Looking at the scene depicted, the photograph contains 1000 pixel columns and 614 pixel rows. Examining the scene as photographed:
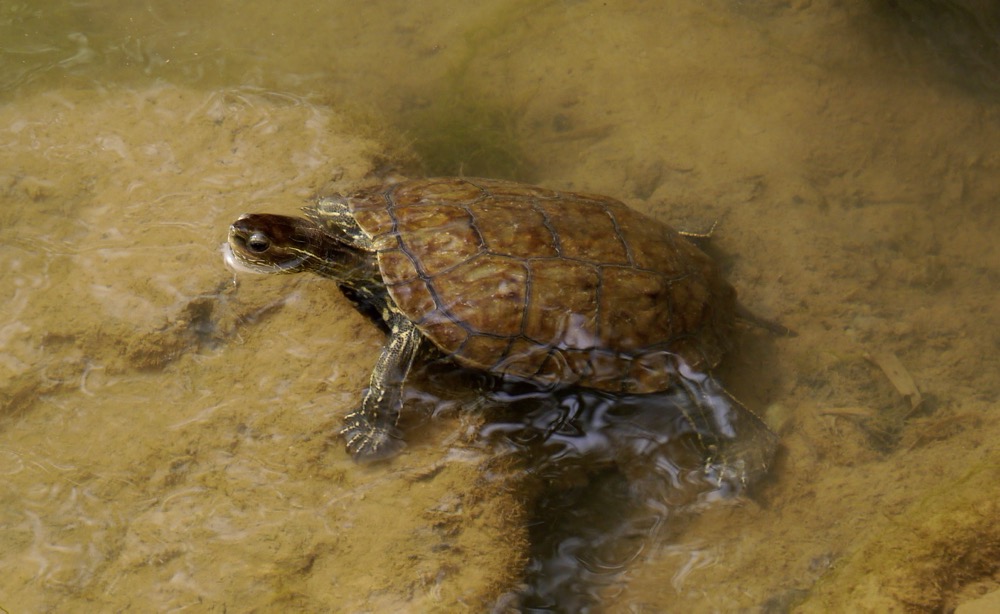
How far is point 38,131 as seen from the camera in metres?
4.34

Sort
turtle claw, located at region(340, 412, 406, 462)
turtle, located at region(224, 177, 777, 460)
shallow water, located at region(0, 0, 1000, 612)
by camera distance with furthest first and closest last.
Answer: turtle, located at region(224, 177, 777, 460)
turtle claw, located at region(340, 412, 406, 462)
shallow water, located at region(0, 0, 1000, 612)

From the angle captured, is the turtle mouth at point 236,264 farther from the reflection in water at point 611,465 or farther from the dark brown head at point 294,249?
the reflection in water at point 611,465

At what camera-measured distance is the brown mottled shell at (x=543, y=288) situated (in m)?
3.29

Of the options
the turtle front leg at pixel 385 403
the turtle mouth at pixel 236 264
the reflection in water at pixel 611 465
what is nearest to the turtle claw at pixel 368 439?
the turtle front leg at pixel 385 403

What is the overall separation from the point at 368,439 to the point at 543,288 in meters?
1.16

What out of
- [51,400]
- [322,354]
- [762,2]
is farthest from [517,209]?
[762,2]

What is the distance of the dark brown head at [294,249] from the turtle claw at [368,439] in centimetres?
82

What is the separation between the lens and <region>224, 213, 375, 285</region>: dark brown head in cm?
331

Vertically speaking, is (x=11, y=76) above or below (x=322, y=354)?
above

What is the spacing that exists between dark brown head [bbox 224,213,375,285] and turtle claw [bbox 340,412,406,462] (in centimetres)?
82

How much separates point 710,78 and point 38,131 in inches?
200

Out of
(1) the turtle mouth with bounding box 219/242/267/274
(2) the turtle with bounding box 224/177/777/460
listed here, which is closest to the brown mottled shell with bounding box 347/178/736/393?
(2) the turtle with bounding box 224/177/777/460

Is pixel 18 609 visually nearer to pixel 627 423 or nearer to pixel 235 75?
pixel 627 423

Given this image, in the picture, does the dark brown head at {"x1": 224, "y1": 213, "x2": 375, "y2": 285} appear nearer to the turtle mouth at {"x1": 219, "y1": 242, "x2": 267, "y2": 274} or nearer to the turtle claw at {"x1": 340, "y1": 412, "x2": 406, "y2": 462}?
the turtle mouth at {"x1": 219, "y1": 242, "x2": 267, "y2": 274}
